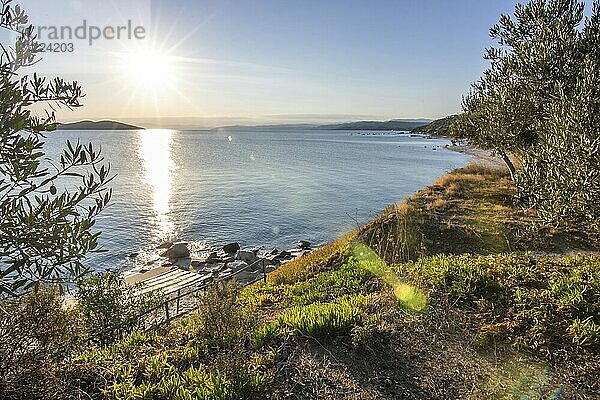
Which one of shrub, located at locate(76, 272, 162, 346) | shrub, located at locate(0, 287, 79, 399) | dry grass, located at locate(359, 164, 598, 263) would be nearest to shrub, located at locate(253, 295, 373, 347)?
shrub, located at locate(0, 287, 79, 399)

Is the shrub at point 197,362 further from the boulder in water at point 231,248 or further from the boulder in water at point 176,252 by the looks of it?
the boulder in water at point 231,248

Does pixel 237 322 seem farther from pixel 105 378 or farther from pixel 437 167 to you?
pixel 437 167

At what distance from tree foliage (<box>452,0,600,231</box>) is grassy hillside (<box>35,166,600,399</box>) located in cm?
178

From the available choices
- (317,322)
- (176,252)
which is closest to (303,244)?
(176,252)

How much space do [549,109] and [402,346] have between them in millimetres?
8796

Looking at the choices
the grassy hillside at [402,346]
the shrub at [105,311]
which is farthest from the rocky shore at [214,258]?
the grassy hillside at [402,346]

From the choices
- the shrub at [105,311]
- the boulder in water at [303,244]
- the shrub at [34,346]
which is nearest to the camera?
the shrub at [34,346]

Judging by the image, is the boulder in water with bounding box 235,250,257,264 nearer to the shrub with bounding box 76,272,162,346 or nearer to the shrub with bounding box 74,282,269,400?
the shrub with bounding box 76,272,162,346

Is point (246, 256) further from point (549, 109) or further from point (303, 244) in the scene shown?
point (549, 109)

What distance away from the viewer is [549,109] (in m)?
10.9

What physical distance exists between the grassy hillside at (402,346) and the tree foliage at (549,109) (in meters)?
1.78

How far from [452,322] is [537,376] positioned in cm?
150

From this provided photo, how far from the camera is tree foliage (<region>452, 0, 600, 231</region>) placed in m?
7.74

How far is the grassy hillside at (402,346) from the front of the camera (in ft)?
17.1
